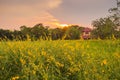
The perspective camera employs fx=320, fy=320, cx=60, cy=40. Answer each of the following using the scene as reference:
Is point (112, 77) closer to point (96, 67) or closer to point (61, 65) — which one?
point (96, 67)

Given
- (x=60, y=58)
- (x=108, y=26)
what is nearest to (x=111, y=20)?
(x=108, y=26)

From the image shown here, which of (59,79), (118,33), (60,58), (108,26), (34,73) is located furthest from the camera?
(108,26)

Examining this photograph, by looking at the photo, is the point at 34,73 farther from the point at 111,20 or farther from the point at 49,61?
the point at 111,20

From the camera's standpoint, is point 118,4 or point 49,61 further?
point 118,4

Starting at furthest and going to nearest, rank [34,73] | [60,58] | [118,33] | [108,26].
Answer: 1. [108,26]
2. [118,33]
3. [60,58]
4. [34,73]

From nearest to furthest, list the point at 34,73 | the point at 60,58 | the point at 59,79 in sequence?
1. the point at 34,73
2. the point at 59,79
3. the point at 60,58

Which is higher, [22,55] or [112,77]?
[22,55]

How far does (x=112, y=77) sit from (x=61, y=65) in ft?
3.82

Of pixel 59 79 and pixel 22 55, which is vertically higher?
pixel 22 55

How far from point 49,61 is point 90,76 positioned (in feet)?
3.22

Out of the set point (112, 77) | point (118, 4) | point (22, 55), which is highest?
point (118, 4)

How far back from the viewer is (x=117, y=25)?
28.9 metres

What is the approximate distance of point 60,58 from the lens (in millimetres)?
7688

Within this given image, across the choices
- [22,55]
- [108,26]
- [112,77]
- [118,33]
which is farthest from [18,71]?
[108,26]
